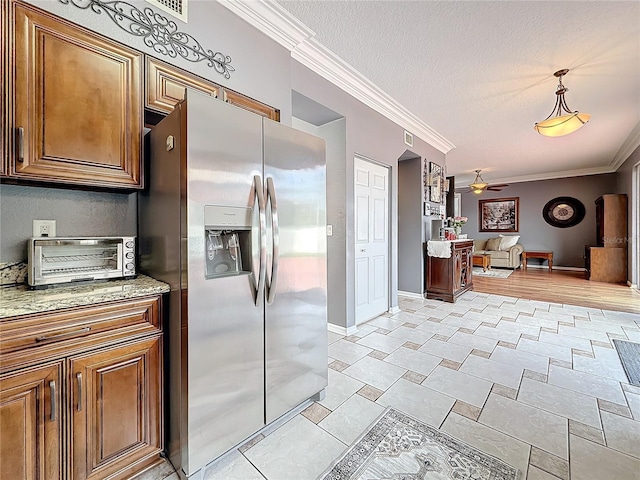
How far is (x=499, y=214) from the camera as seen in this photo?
9102 millimetres

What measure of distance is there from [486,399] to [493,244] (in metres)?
7.76

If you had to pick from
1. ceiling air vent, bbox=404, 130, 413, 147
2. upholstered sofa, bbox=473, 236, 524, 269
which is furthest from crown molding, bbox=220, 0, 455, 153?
upholstered sofa, bbox=473, 236, 524, 269

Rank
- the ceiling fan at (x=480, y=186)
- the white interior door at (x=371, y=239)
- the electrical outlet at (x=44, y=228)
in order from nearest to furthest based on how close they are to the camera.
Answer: the electrical outlet at (x=44, y=228)
the white interior door at (x=371, y=239)
the ceiling fan at (x=480, y=186)

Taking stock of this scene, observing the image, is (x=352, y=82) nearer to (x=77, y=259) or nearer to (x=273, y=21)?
(x=273, y=21)

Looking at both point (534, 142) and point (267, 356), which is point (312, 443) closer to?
point (267, 356)

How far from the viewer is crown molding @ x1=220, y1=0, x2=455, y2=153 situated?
2.01m

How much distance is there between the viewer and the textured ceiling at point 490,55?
204 cm

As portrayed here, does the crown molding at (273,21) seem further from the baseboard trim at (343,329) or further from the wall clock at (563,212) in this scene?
the wall clock at (563,212)

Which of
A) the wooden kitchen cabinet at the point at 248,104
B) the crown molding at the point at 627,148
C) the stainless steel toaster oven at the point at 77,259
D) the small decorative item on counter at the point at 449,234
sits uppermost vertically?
the crown molding at the point at 627,148

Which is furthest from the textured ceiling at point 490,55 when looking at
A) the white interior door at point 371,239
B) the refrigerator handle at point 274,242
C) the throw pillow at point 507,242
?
the throw pillow at point 507,242

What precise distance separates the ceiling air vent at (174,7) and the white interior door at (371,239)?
210 centimetres

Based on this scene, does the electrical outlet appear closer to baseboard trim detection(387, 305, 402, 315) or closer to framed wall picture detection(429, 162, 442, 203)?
baseboard trim detection(387, 305, 402, 315)

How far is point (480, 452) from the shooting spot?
1.46 metres

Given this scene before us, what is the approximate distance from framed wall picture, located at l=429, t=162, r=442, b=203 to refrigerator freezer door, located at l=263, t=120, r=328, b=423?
11.7 ft
